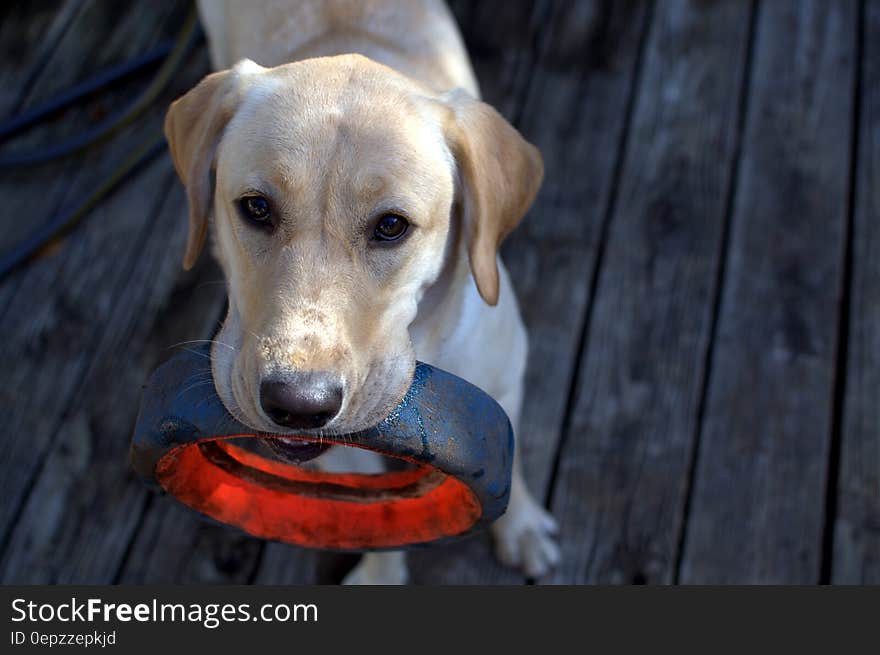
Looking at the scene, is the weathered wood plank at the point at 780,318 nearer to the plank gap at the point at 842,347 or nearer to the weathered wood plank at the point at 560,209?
the plank gap at the point at 842,347

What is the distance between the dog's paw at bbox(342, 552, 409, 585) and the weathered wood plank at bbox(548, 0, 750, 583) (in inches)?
19.2

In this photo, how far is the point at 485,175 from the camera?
2242 millimetres

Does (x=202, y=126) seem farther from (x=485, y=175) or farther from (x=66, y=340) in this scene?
(x=66, y=340)

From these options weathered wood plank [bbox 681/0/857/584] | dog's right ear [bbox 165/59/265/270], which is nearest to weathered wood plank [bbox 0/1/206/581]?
dog's right ear [bbox 165/59/265/270]

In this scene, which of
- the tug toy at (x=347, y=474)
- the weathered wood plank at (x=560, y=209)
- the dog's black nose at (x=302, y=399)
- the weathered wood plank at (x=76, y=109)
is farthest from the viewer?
the weathered wood plank at (x=76, y=109)

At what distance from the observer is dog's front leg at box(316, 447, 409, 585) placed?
266cm

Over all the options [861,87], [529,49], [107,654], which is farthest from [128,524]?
[861,87]

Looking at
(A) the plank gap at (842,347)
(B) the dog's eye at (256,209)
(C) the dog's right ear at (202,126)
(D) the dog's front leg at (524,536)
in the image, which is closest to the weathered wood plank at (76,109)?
(C) the dog's right ear at (202,126)

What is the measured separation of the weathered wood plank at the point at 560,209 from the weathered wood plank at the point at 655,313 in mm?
65

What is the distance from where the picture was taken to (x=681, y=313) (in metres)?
3.33

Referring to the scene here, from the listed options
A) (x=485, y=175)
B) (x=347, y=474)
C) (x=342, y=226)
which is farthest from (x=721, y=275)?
(x=342, y=226)

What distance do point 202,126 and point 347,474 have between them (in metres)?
0.92

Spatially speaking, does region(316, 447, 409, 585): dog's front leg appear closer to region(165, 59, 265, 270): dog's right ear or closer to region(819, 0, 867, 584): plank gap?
region(165, 59, 265, 270): dog's right ear

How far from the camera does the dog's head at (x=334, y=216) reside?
77.0 inches
